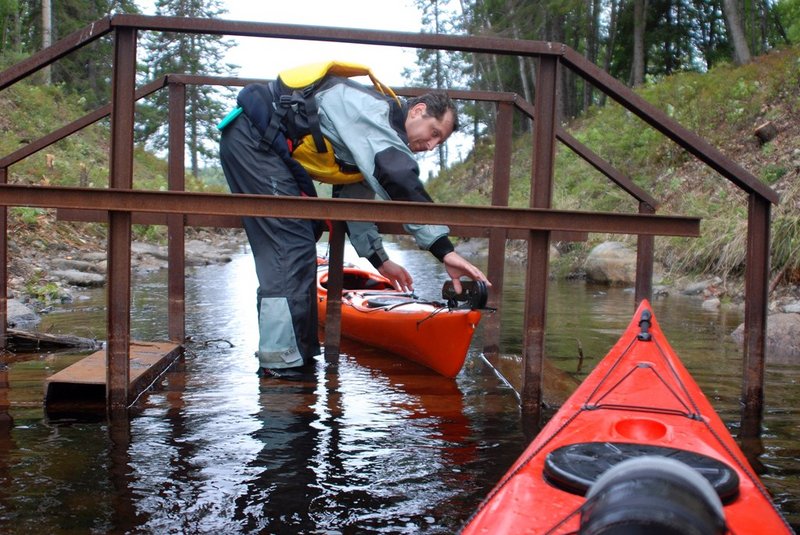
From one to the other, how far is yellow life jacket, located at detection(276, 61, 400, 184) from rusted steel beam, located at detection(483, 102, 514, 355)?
1715 mm

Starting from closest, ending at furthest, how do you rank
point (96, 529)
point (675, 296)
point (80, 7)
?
point (96, 529) → point (675, 296) → point (80, 7)

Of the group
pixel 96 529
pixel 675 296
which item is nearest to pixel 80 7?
pixel 675 296

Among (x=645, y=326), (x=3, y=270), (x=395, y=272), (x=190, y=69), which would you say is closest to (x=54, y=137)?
(x=3, y=270)

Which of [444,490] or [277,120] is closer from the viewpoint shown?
[444,490]

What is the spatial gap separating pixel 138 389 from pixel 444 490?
85.4 inches

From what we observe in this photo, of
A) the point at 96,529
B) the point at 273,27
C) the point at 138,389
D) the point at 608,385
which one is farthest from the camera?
the point at 138,389

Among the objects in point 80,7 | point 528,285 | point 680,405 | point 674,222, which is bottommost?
point 680,405

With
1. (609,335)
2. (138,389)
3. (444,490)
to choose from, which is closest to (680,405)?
(444,490)

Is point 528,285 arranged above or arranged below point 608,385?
above

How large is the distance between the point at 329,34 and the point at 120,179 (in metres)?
1.33

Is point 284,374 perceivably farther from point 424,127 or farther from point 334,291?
A: point 424,127

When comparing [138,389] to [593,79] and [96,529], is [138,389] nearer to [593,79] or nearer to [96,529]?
[96,529]

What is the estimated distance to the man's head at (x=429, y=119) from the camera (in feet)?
15.0

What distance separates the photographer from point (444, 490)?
3.25 metres
